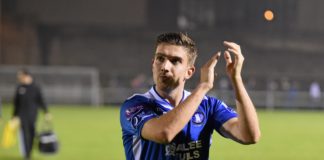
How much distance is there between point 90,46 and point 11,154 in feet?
95.8

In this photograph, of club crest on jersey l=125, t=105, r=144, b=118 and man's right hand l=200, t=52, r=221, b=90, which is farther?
club crest on jersey l=125, t=105, r=144, b=118

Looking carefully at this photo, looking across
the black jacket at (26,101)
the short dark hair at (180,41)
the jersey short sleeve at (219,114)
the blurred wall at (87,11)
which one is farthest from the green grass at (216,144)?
the blurred wall at (87,11)

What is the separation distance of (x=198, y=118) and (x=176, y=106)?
372 mm

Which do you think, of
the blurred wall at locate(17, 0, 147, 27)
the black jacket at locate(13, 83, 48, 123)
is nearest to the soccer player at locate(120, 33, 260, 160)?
the black jacket at locate(13, 83, 48, 123)

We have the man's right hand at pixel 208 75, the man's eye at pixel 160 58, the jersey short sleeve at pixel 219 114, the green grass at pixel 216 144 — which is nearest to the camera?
the man's right hand at pixel 208 75

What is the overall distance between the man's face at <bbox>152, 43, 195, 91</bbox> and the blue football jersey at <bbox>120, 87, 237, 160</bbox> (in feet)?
0.45

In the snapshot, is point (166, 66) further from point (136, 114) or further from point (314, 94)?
point (314, 94)

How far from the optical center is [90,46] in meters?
41.4

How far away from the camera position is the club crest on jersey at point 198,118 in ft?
12.2

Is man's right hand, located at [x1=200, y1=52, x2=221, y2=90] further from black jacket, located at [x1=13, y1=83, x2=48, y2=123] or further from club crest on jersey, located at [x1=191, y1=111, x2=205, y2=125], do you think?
black jacket, located at [x1=13, y1=83, x2=48, y2=123]

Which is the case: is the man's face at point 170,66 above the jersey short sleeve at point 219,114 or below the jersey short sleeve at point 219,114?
above

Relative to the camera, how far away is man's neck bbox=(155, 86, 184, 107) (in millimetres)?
3660

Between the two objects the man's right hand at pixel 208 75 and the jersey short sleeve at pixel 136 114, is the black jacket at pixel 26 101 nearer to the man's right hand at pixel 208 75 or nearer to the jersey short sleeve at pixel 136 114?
the jersey short sleeve at pixel 136 114

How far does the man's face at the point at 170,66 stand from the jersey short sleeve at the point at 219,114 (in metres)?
0.36
